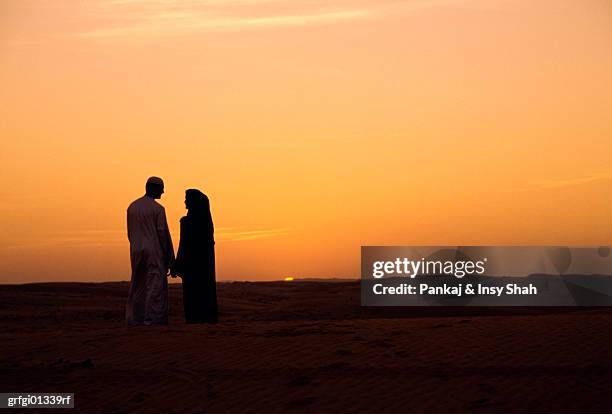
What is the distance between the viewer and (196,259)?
18.1 metres

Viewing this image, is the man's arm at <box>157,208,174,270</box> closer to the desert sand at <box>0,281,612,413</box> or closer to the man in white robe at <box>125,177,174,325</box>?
the man in white robe at <box>125,177,174,325</box>

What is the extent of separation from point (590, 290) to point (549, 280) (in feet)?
5.43

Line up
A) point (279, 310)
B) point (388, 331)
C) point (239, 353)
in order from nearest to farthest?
point (239, 353), point (388, 331), point (279, 310)

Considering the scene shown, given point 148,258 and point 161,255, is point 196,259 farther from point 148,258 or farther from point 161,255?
point 148,258

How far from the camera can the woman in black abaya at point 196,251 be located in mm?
17984

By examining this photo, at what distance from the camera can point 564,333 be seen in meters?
15.6

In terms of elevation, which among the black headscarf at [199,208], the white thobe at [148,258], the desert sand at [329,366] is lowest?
the desert sand at [329,366]

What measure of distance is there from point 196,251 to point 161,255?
0.76m

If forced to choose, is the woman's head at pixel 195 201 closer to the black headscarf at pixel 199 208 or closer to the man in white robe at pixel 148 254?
the black headscarf at pixel 199 208

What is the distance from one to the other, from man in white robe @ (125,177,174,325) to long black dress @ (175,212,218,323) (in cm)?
48

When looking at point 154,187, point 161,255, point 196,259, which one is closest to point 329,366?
point 161,255

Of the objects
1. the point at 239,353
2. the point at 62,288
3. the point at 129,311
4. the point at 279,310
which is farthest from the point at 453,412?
the point at 62,288

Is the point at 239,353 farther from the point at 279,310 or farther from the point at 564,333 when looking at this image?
the point at 279,310

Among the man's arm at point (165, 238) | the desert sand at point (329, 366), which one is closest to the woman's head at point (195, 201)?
the man's arm at point (165, 238)
